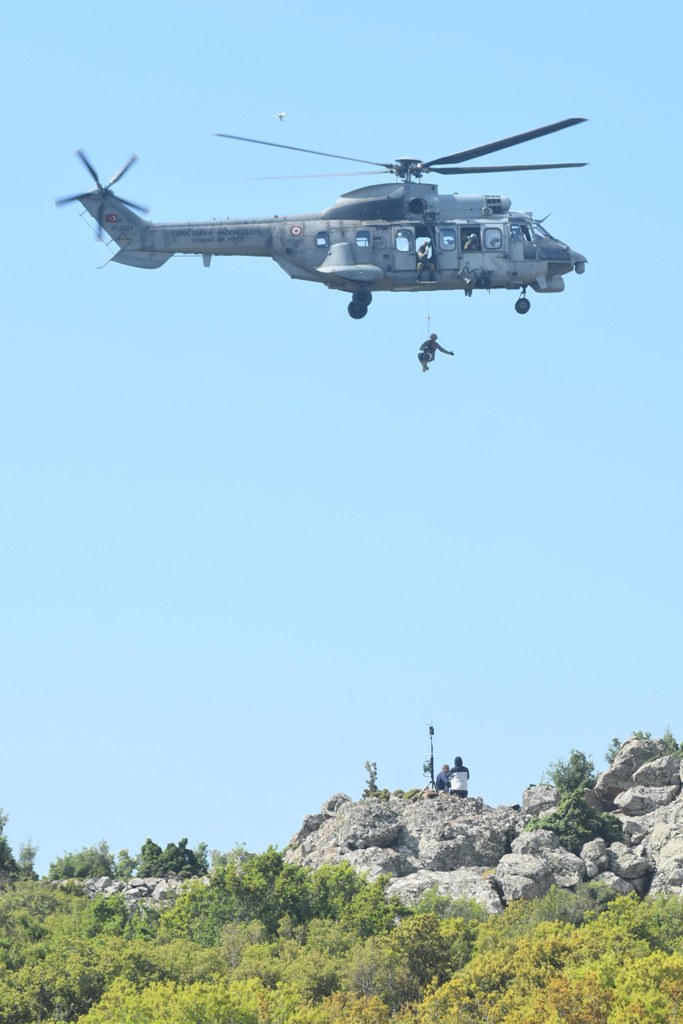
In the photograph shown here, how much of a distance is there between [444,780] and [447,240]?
702 inches

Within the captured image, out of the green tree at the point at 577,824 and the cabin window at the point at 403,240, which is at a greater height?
the cabin window at the point at 403,240

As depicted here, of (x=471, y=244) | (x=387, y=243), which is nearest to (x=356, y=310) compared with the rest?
(x=387, y=243)

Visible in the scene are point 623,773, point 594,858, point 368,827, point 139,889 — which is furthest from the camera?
point 623,773

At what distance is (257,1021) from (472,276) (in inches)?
1080

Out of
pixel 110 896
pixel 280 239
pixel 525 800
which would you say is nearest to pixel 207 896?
pixel 110 896

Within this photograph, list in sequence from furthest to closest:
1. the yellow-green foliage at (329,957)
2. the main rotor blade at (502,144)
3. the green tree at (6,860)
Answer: the green tree at (6,860) → the main rotor blade at (502,144) → the yellow-green foliage at (329,957)

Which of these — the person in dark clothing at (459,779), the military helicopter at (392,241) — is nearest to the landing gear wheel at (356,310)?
the military helicopter at (392,241)

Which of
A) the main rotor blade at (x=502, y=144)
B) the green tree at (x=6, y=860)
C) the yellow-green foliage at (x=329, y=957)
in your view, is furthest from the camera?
the green tree at (x=6, y=860)

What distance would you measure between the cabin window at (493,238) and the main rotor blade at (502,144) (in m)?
2.40

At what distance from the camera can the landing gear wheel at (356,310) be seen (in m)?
85.6

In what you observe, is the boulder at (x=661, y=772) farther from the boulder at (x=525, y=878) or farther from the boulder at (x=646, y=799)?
the boulder at (x=525, y=878)

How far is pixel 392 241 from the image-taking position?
8556 cm

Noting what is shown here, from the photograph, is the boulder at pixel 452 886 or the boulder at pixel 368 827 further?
the boulder at pixel 368 827

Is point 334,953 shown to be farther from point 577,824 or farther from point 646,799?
point 646,799
